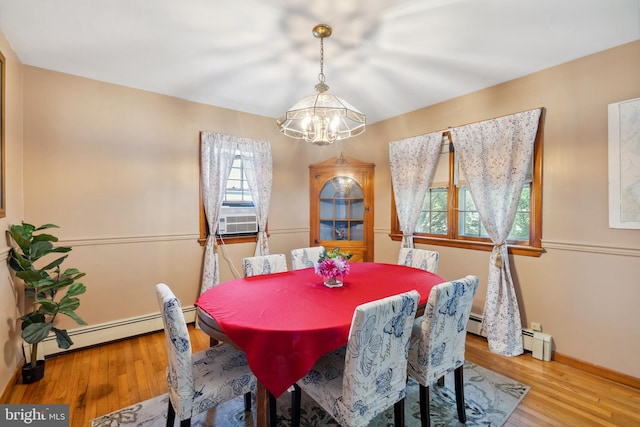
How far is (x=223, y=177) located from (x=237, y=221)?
23.1 inches

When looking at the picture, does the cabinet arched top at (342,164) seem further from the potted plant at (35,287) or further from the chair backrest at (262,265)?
the potted plant at (35,287)

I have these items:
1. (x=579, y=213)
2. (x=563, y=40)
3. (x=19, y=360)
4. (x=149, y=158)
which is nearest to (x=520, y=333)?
(x=579, y=213)

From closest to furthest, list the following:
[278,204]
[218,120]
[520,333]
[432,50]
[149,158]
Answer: [432,50]
[520,333]
[149,158]
[218,120]
[278,204]

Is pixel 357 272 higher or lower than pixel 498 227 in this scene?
lower

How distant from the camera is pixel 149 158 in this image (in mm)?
3096

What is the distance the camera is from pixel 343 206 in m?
4.25

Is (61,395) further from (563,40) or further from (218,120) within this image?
(563,40)

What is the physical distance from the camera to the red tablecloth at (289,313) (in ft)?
4.63

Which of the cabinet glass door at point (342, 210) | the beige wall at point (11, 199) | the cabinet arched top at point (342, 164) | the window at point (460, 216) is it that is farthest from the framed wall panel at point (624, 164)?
the beige wall at point (11, 199)

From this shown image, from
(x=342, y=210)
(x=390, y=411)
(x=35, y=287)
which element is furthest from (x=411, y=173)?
(x=35, y=287)

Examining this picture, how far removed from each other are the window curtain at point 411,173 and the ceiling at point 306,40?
2.23ft

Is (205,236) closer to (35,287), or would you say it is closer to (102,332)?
(102,332)

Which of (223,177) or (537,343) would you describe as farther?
(223,177)

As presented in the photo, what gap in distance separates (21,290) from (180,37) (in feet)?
8.21
